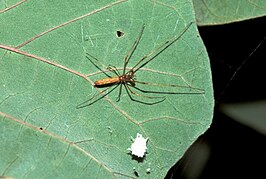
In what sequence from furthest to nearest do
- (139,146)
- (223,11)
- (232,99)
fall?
(232,99) < (223,11) < (139,146)

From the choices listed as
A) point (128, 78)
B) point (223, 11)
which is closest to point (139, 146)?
point (128, 78)

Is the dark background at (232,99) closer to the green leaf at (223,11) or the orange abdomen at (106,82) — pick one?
the green leaf at (223,11)

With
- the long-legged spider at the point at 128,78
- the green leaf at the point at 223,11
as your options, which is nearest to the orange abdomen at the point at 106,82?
the long-legged spider at the point at 128,78

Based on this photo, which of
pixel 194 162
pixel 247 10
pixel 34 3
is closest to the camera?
pixel 34 3

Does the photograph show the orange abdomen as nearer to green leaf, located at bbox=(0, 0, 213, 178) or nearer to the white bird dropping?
green leaf, located at bbox=(0, 0, 213, 178)

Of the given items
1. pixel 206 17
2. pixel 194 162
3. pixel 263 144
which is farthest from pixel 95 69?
pixel 263 144

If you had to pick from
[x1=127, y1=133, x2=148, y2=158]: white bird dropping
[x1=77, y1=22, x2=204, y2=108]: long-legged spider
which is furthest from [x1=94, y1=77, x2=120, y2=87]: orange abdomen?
[x1=127, y1=133, x2=148, y2=158]: white bird dropping

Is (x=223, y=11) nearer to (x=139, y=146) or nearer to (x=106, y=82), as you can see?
(x=106, y=82)

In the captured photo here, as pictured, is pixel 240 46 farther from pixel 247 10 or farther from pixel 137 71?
pixel 137 71

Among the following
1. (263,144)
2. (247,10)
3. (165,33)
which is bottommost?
(263,144)
